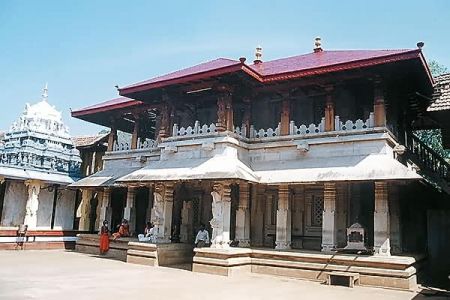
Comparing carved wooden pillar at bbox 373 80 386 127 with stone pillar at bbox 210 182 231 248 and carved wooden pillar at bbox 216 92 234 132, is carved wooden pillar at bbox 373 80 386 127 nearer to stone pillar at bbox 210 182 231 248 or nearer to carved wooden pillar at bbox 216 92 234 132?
carved wooden pillar at bbox 216 92 234 132

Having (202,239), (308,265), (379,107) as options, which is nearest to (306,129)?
(379,107)

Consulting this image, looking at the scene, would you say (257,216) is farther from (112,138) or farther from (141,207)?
(112,138)

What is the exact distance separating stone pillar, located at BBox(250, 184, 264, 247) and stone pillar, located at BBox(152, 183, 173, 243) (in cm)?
313

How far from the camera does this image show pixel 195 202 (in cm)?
1752

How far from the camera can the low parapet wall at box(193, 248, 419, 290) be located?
36.2 ft

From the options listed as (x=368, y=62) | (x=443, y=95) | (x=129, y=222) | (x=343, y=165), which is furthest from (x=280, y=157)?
(x=129, y=222)

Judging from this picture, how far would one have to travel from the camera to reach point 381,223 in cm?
1203

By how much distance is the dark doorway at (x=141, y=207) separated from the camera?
20.2 m

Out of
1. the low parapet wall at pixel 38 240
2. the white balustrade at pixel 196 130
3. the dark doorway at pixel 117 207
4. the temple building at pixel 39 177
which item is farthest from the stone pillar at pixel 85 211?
the white balustrade at pixel 196 130

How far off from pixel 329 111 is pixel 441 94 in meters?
3.39

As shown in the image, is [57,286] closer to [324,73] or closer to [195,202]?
[195,202]

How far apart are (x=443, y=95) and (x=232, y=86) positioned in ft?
22.1

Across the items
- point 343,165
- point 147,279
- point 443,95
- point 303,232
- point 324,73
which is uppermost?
point 324,73

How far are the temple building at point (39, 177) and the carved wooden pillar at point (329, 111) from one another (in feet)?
46.0
